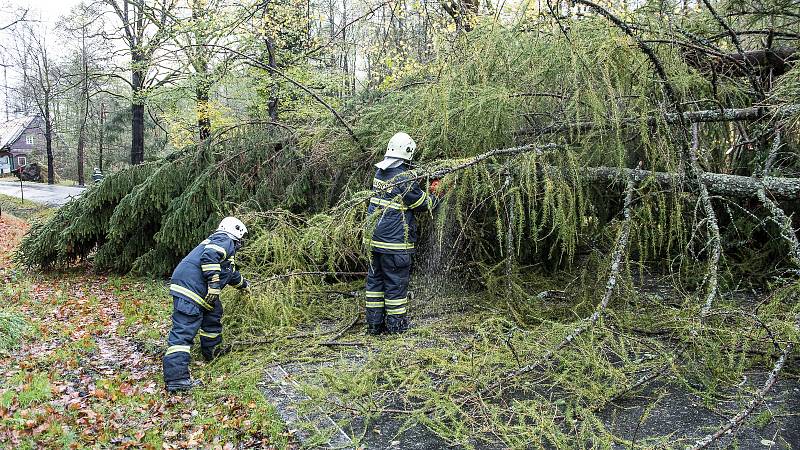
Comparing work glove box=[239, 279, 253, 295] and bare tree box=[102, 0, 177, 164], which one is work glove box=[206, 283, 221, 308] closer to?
work glove box=[239, 279, 253, 295]

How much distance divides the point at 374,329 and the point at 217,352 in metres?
1.32

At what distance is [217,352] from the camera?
494 centimetres

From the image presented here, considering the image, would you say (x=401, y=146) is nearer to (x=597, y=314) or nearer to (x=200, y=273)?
(x=200, y=273)

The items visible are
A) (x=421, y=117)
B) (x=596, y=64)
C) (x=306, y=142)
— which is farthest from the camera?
(x=306, y=142)

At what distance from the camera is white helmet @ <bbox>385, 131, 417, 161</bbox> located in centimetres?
505

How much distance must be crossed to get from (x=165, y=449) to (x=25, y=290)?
5780 millimetres

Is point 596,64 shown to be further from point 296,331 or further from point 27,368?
point 27,368

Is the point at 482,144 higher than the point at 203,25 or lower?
lower

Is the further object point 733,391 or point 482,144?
point 482,144

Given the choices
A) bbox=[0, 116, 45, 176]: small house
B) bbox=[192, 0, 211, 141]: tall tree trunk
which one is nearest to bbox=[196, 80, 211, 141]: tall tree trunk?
bbox=[192, 0, 211, 141]: tall tree trunk

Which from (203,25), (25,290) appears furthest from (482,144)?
(25,290)

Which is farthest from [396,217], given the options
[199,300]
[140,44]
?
[140,44]

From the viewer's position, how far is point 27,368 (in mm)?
5039

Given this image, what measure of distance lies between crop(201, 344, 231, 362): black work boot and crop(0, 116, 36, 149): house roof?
50.2m
